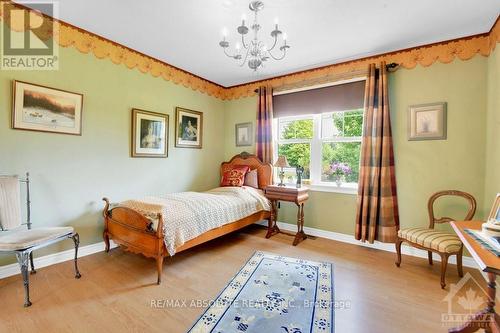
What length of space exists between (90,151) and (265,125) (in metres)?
2.65

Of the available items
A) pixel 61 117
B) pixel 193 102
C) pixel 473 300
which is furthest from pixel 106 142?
pixel 473 300

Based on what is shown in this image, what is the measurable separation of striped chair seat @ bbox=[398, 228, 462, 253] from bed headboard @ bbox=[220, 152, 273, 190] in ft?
6.73

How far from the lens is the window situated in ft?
11.4

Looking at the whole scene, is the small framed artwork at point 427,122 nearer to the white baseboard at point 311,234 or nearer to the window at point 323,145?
the window at point 323,145

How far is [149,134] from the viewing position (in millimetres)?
3408

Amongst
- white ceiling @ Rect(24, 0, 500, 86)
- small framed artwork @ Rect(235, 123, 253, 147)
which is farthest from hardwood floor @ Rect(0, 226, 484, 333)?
white ceiling @ Rect(24, 0, 500, 86)

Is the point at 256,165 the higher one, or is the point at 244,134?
the point at 244,134

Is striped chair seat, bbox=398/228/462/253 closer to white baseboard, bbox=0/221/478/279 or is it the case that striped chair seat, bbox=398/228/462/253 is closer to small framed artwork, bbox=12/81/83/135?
white baseboard, bbox=0/221/478/279

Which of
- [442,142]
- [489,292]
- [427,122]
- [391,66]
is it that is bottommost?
[489,292]

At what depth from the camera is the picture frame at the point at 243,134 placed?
4.43 meters

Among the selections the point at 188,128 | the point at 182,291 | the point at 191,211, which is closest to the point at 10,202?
the point at 191,211

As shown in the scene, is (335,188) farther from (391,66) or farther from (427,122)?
(391,66)

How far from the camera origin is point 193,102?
4.12m

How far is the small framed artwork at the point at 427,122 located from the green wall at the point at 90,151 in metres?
3.48
